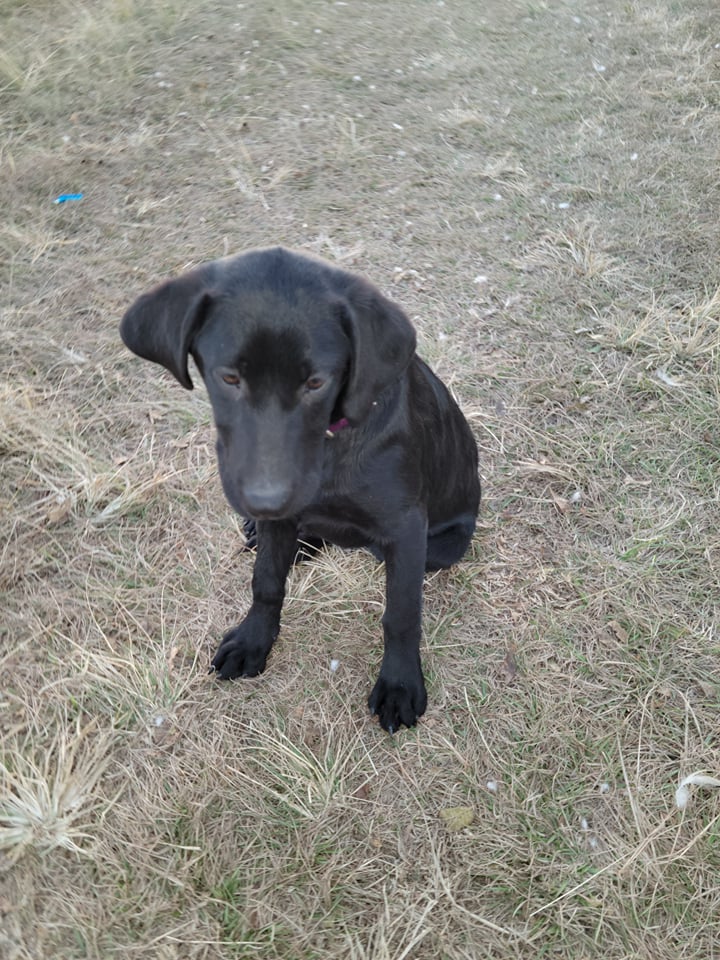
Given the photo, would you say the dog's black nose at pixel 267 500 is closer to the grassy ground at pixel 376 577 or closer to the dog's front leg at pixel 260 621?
the dog's front leg at pixel 260 621

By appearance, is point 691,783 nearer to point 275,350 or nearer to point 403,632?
point 403,632

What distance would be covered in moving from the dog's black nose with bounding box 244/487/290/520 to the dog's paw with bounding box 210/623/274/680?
3.12 feet

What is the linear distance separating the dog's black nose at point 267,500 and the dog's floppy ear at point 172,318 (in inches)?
16.7

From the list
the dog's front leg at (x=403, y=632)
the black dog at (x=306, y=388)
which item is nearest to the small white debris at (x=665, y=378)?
the black dog at (x=306, y=388)

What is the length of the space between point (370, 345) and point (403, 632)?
3.31 feet

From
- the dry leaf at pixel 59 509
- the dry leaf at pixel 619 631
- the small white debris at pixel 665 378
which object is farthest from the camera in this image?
the small white debris at pixel 665 378

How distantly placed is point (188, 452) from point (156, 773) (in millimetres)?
1534

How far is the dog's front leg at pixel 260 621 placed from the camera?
250 cm

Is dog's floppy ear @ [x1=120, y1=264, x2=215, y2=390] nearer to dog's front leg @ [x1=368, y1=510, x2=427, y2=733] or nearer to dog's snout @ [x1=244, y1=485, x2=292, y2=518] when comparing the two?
dog's snout @ [x1=244, y1=485, x2=292, y2=518]

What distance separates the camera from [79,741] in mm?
2355

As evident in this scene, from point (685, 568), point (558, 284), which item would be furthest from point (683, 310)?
point (685, 568)

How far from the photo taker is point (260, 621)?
8.59ft

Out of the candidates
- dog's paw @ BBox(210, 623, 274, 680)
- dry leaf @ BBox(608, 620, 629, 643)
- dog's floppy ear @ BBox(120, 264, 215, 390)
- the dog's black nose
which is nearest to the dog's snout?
the dog's black nose

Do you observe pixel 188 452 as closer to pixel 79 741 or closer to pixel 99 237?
pixel 79 741
